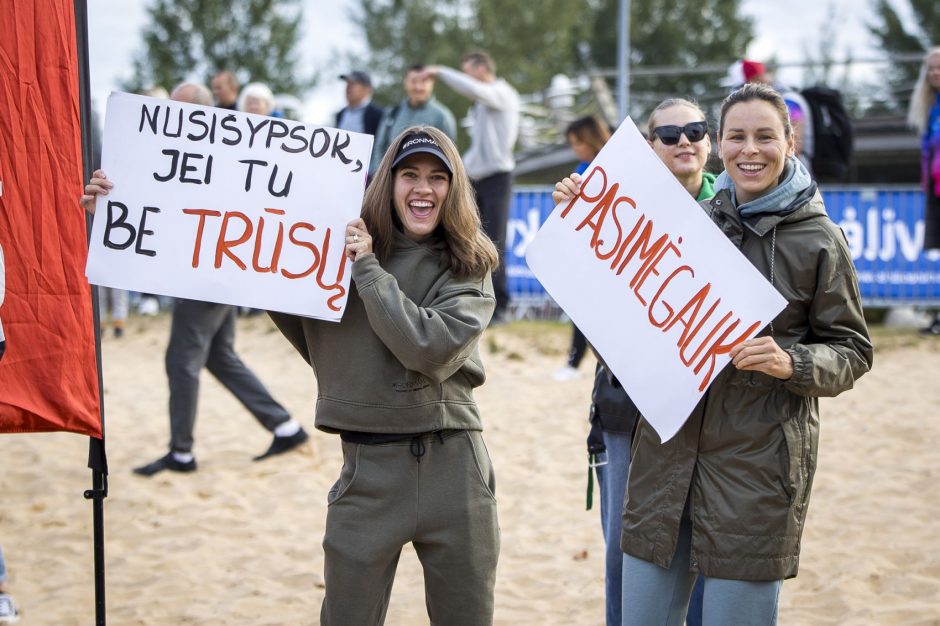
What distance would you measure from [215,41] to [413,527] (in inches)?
1169

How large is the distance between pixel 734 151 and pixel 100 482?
2336 mm

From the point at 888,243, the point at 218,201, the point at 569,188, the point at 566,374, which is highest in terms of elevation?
the point at 569,188

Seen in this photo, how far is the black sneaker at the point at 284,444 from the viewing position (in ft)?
22.7

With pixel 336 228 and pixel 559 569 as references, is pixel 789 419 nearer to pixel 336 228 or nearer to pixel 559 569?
pixel 336 228

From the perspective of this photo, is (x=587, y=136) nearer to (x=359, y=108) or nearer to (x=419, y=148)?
(x=419, y=148)

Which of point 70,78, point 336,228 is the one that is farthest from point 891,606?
point 70,78

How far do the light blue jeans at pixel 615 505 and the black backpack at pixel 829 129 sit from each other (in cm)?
519

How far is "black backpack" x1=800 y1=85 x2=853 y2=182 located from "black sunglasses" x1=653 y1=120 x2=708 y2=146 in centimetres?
506

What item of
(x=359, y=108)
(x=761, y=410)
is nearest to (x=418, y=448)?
(x=761, y=410)

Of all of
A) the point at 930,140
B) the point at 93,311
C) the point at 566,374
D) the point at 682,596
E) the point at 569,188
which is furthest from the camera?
the point at 566,374

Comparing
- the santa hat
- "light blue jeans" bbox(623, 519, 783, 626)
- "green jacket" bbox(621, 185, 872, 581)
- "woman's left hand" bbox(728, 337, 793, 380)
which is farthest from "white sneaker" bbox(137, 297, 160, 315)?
"woman's left hand" bbox(728, 337, 793, 380)

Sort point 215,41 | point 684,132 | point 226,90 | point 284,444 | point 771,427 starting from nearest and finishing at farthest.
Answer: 1. point 771,427
2. point 684,132
3. point 284,444
4. point 226,90
5. point 215,41

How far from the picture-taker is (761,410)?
2.65 m

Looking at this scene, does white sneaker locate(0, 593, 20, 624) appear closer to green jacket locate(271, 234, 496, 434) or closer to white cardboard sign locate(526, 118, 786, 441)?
green jacket locate(271, 234, 496, 434)
